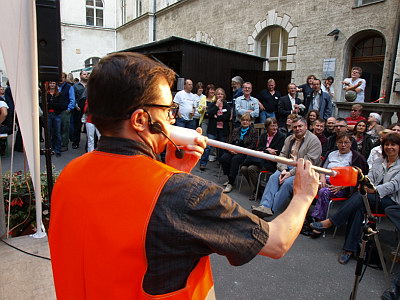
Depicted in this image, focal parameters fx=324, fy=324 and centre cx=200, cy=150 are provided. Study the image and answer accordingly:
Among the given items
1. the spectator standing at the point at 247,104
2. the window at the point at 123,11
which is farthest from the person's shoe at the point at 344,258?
the window at the point at 123,11

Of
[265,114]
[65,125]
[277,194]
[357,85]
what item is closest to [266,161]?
[277,194]

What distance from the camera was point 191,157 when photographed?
1323mm

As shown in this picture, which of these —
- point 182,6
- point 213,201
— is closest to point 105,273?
point 213,201

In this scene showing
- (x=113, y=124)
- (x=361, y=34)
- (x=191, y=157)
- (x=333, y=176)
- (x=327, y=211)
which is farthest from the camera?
(x=361, y=34)

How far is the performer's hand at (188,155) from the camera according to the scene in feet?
4.15

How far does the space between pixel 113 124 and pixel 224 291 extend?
8.33 feet

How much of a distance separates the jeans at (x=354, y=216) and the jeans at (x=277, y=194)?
0.83m

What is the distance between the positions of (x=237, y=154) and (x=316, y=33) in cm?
678

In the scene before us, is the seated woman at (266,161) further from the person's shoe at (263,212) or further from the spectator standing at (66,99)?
the spectator standing at (66,99)

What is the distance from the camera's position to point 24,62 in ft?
9.44

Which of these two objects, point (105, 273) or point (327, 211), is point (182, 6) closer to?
point (327, 211)

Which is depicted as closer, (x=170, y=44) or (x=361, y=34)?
(x=361, y=34)

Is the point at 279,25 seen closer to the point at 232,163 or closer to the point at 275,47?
the point at 275,47

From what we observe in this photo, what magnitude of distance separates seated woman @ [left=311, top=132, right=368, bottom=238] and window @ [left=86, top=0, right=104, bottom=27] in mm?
27203
